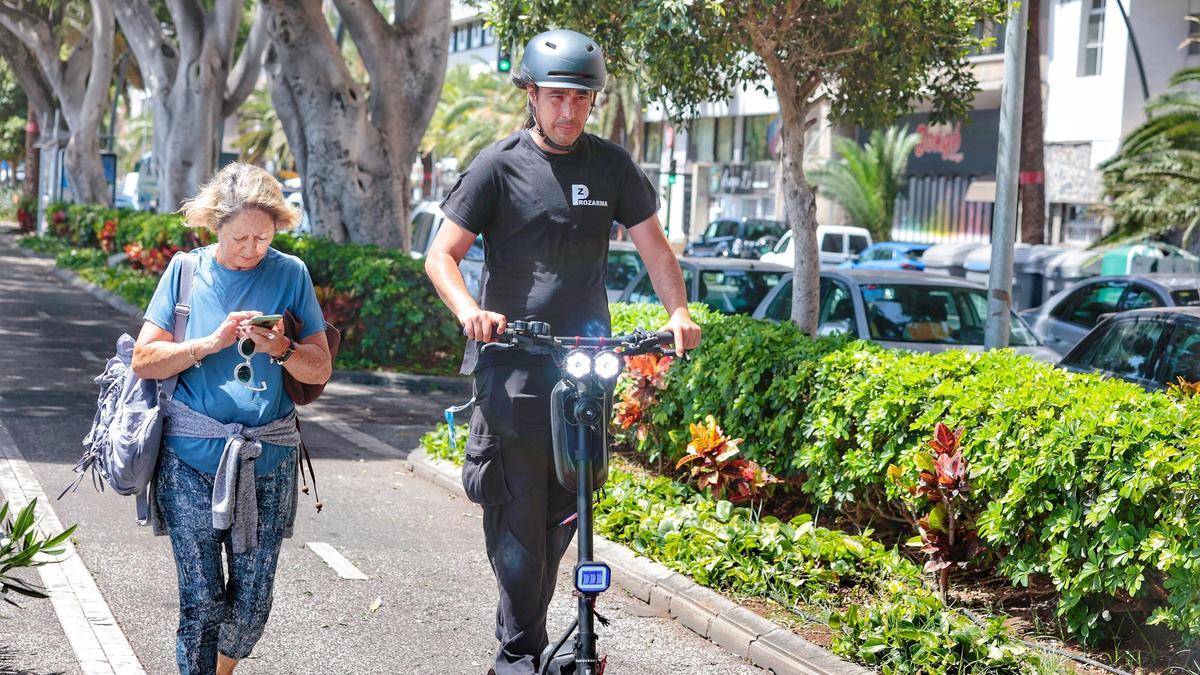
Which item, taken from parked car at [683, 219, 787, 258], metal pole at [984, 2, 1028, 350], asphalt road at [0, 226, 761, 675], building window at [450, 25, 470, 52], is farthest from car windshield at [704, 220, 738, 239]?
building window at [450, 25, 470, 52]

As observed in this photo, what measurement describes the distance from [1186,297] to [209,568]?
529 inches

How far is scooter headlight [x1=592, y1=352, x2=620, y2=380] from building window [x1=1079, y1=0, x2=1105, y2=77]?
3203 cm

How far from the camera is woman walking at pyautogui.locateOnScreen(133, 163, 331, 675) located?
4.48 meters

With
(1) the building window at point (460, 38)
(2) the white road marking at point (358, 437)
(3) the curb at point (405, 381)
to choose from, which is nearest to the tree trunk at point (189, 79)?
(3) the curb at point (405, 381)

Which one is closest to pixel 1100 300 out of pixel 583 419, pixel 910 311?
pixel 910 311

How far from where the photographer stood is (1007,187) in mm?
11125

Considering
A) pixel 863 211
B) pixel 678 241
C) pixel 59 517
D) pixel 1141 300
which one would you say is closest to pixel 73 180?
pixel 863 211

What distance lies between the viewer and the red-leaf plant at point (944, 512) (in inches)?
256

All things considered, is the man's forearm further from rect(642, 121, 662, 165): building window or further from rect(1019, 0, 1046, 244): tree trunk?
rect(642, 121, 662, 165): building window

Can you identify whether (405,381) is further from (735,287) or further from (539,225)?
(539,225)

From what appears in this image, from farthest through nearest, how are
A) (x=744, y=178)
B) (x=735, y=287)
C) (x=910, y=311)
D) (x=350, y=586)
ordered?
1. (x=744, y=178)
2. (x=735, y=287)
3. (x=910, y=311)
4. (x=350, y=586)

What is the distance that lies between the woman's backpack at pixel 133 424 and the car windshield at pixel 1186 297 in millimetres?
13204

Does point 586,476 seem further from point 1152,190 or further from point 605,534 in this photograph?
point 1152,190

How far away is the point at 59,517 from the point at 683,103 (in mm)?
6104
